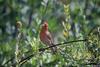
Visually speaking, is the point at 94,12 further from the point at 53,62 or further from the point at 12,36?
the point at 53,62

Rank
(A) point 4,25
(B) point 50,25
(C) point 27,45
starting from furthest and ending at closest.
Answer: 1. (A) point 4,25
2. (B) point 50,25
3. (C) point 27,45

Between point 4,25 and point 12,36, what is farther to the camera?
point 4,25

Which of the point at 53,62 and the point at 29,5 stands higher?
the point at 29,5

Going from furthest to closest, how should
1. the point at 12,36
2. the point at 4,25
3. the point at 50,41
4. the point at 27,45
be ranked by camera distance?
the point at 4,25
the point at 12,36
the point at 50,41
the point at 27,45

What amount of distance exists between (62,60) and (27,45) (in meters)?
0.36

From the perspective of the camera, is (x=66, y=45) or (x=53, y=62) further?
(x=53, y=62)

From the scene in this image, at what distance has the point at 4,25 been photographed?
21.3 ft

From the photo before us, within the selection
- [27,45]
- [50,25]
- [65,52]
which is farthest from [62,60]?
[50,25]

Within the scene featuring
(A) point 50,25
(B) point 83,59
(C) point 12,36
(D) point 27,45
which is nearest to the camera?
(B) point 83,59

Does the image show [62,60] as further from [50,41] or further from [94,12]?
[94,12]

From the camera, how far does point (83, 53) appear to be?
2816 mm

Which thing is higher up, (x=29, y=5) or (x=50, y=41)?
(x=29, y=5)

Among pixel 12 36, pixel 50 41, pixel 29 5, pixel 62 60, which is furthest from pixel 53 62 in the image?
pixel 29 5

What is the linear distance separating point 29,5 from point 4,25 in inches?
17.3
